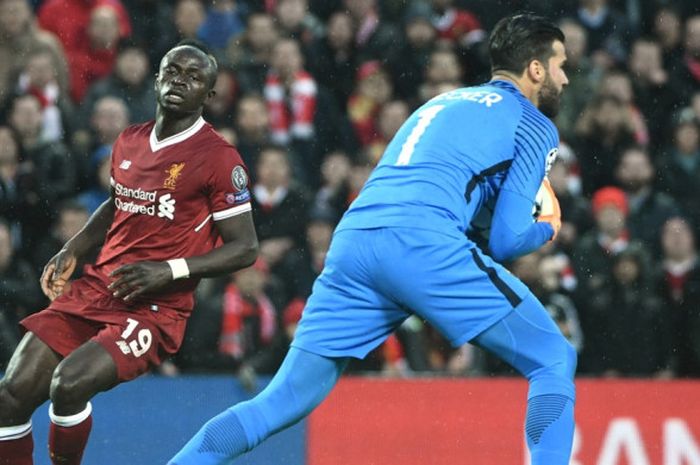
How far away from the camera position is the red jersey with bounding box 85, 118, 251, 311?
19.2 ft

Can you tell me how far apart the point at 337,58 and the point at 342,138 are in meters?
0.95

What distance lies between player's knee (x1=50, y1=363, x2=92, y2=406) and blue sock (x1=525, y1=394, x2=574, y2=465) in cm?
185

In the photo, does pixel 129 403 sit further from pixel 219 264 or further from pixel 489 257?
pixel 489 257

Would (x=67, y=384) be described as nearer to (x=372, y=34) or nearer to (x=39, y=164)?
(x=39, y=164)

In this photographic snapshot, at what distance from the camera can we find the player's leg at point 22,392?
5707 millimetres

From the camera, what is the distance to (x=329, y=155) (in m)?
11.0

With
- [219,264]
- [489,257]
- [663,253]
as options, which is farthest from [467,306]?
[663,253]

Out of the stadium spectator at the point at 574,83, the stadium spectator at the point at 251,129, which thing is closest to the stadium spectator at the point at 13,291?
the stadium spectator at the point at 251,129

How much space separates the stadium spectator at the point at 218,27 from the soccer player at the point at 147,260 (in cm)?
574

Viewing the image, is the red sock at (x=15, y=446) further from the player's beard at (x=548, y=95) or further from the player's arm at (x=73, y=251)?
the player's beard at (x=548, y=95)

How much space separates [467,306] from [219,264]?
46.7 inches

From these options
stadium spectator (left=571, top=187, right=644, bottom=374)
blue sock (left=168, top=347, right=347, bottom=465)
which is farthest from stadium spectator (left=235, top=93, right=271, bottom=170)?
blue sock (left=168, top=347, right=347, bottom=465)

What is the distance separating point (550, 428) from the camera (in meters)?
5.10

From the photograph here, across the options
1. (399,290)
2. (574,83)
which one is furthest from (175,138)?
(574,83)
